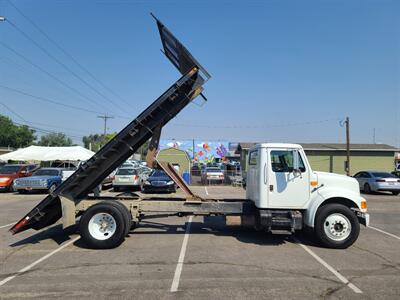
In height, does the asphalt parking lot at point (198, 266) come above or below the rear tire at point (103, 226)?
below

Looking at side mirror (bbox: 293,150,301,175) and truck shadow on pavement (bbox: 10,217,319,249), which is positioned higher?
side mirror (bbox: 293,150,301,175)

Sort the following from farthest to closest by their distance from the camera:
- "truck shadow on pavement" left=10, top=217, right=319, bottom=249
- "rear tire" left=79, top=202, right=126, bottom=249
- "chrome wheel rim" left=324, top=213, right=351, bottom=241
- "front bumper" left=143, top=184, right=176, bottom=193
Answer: "front bumper" left=143, top=184, right=176, bottom=193 < "truck shadow on pavement" left=10, top=217, right=319, bottom=249 < "chrome wheel rim" left=324, top=213, right=351, bottom=241 < "rear tire" left=79, top=202, right=126, bottom=249

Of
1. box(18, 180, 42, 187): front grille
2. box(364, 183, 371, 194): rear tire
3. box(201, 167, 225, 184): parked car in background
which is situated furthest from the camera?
box(201, 167, 225, 184): parked car in background

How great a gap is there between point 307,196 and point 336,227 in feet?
3.00

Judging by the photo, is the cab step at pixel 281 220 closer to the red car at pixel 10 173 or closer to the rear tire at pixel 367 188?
the rear tire at pixel 367 188

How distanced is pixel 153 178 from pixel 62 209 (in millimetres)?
12853

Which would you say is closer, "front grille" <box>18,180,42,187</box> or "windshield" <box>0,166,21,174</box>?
"front grille" <box>18,180,42,187</box>

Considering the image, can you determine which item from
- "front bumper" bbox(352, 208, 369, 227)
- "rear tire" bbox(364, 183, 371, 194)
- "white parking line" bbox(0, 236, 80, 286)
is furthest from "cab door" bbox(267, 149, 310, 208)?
"rear tire" bbox(364, 183, 371, 194)

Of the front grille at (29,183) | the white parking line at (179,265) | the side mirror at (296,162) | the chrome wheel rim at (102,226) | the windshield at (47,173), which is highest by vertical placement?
the side mirror at (296,162)

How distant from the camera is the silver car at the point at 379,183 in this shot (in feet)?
70.2

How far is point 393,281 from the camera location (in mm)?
5469

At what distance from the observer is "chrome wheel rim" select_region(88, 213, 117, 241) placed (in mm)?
7500

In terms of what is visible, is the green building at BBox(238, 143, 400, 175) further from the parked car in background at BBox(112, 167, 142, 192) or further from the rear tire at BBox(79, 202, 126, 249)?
the rear tire at BBox(79, 202, 126, 249)

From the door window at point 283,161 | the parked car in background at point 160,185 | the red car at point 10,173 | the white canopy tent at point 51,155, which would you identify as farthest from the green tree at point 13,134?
the door window at point 283,161
